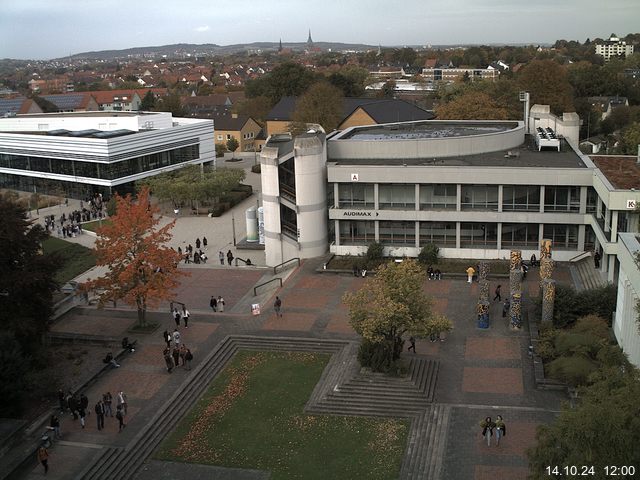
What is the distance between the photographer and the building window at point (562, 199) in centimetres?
4347

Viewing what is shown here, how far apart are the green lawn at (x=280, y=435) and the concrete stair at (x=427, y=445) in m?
0.33

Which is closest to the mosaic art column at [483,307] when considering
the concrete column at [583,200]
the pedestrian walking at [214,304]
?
the concrete column at [583,200]

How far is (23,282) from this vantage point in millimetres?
29766

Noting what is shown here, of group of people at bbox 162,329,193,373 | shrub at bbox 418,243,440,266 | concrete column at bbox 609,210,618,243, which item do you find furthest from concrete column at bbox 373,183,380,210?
group of people at bbox 162,329,193,373

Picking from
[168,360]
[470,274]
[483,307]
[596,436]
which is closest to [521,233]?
[470,274]

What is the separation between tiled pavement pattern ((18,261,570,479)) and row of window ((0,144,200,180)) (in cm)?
2950

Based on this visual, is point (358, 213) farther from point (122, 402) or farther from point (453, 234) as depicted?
point (122, 402)

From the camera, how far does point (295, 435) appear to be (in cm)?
2595

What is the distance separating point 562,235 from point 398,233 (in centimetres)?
1013

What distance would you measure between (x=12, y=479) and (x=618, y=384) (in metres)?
19.4

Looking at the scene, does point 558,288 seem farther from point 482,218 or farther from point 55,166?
point 55,166

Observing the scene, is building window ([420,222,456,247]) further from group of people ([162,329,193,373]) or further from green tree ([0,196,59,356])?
green tree ([0,196,59,356])

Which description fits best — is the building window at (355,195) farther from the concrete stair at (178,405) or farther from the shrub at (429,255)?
the concrete stair at (178,405)

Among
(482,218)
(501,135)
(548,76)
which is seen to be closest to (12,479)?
(482,218)
